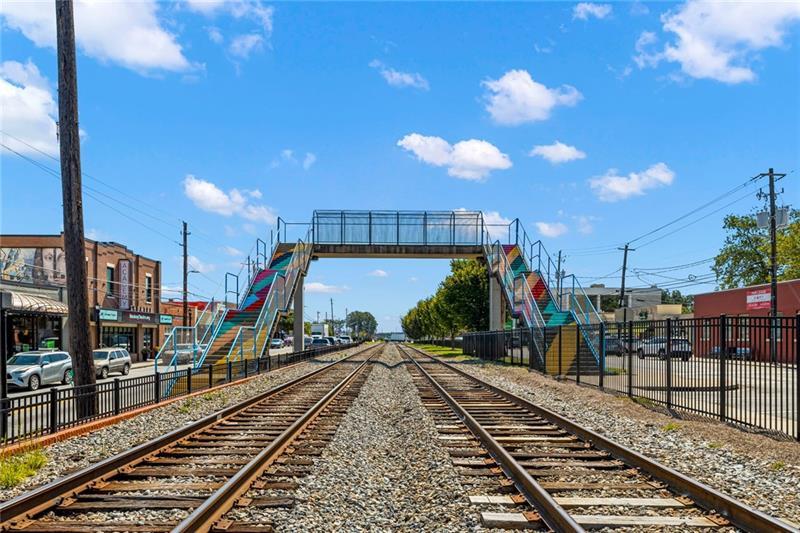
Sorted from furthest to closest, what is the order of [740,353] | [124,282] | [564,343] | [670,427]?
[124,282] < [564,343] < [740,353] < [670,427]

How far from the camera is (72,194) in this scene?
49.3 ft

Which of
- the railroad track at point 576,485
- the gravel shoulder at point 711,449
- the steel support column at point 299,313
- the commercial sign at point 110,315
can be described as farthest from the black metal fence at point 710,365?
the commercial sign at point 110,315

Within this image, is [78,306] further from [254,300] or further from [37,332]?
[37,332]

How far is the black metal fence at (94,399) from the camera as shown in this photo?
1113 cm

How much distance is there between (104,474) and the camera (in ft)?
27.3

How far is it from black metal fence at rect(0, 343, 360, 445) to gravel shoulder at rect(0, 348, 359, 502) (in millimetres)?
469

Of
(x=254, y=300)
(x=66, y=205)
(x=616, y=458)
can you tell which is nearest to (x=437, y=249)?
(x=254, y=300)

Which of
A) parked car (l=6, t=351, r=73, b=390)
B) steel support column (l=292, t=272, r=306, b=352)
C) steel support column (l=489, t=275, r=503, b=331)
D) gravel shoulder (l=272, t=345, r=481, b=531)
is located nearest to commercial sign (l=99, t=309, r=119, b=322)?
steel support column (l=292, t=272, r=306, b=352)

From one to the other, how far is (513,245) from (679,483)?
122ft

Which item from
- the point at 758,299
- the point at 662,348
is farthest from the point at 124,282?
the point at 758,299

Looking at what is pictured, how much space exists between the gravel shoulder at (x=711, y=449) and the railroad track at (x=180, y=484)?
5040 millimetres

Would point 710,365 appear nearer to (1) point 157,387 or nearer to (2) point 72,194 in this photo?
(1) point 157,387

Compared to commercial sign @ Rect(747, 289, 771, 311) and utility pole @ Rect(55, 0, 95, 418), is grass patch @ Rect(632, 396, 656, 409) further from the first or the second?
commercial sign @ Rect(747, 289, 771, 311)

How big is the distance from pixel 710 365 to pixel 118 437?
39.9 feet
